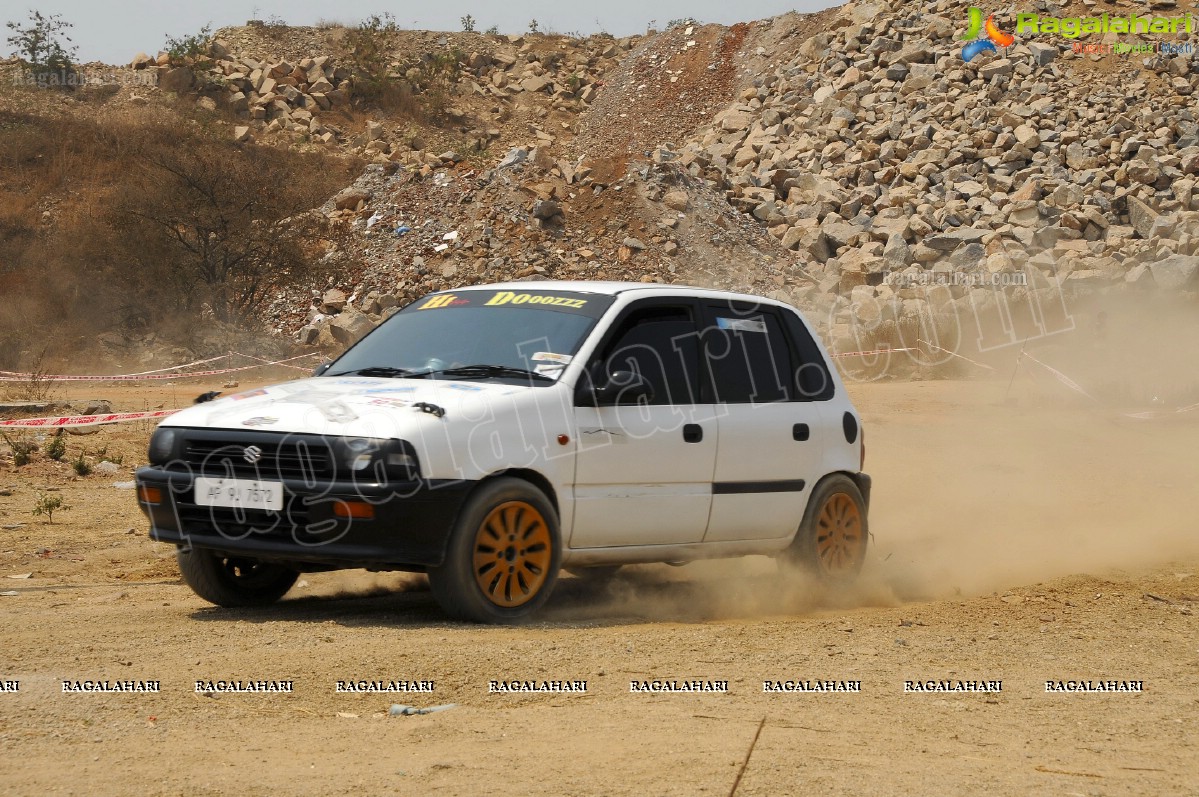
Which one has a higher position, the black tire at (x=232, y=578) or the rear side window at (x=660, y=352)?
the rear side window at (x=660, y=352)

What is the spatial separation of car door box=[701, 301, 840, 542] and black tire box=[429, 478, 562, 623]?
1.25 meters

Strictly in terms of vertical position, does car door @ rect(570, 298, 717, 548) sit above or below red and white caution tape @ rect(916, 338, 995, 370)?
above

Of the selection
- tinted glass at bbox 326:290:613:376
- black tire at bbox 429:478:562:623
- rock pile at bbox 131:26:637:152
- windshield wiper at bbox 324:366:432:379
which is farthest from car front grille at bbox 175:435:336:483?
rock pile at bbox 131:26:637:152

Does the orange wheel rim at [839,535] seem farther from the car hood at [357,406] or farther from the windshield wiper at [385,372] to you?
the windshield wiper at [385,372]

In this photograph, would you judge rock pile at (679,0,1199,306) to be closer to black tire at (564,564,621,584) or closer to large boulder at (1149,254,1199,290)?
large boulder at (1149,254,1199,290)

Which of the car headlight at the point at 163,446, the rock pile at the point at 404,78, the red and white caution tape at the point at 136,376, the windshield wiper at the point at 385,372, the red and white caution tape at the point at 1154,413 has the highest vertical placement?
the rock pile at the point at 404,78

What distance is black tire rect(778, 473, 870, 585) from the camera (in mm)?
7703

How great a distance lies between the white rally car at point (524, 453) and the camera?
18.8ft

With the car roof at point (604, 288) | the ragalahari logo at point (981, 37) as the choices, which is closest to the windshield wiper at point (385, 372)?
the car roof at point (604, 288)

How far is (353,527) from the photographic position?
5.66 meters

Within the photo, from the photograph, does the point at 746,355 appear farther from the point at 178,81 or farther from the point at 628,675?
the point at 178,81

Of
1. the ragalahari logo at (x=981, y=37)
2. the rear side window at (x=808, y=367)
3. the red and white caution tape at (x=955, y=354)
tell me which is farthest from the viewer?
the ragalahari logo at (x=981, y=37)

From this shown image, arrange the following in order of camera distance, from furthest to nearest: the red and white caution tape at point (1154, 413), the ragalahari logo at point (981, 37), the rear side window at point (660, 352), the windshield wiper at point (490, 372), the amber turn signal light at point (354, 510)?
the ragalahari logo at point (981, 37) < the red and white caution tape at point (1154, 413) < the rear side window at point (660, 352) < the windshield wiper at point (490, 372) < the amber turn signal light at point (354, 510)

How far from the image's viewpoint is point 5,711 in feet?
13.9
